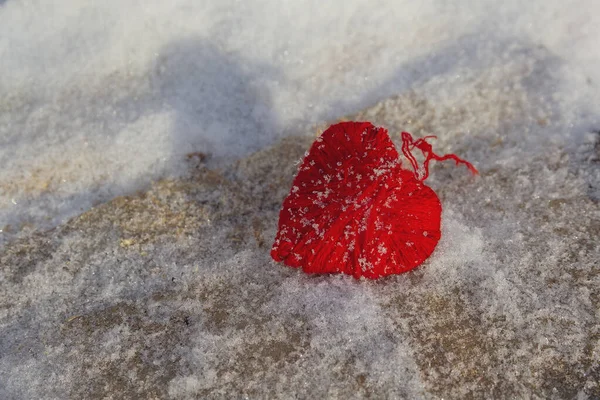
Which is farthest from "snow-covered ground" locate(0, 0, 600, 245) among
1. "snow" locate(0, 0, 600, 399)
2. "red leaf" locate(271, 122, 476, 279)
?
"red leaf" locate(271, 122, 476, 279)

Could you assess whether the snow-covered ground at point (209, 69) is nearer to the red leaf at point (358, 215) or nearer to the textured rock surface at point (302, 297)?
the textured rock surface at point (302, 297)

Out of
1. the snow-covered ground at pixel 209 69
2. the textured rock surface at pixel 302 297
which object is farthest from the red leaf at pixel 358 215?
the snow-covered ground at pixel 209 69

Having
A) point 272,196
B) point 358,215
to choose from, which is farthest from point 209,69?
point 358,215

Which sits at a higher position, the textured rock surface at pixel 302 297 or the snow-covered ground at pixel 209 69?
the snow-covered ground at pixel 209 69

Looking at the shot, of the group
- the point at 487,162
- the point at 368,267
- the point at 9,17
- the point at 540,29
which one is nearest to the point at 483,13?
the point at 540,29

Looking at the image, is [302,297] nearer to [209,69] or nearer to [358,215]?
[358,215]

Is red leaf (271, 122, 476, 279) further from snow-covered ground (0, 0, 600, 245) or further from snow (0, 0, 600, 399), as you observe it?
snow-covered ground (0, 0, 600, 245)
